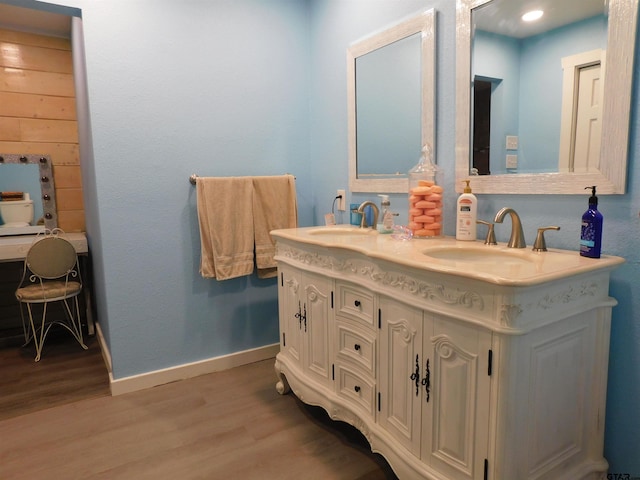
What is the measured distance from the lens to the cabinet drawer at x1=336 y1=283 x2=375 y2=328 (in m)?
1.54

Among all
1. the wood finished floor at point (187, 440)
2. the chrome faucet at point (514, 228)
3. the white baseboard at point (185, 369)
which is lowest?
the wood finished floor at point (187, 440)

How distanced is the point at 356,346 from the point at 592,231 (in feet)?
2.93

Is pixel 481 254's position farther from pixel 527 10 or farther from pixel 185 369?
pixel 185 369

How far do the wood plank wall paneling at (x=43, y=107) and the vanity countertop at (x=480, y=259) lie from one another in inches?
96.7

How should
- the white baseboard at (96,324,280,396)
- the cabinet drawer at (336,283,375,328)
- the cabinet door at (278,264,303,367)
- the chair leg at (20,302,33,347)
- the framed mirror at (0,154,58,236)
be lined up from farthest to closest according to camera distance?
the framed mirror at (0,154,58,236) < the chair leg at (20,302,33,347) < the white baseboard at (96,324,280,396) < the cabinet door at (278,264,303,367) < the cabinet drawer at (336,283,375,328)

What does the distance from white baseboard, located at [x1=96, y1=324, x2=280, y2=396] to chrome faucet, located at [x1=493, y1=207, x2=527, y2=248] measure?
69.8 inches

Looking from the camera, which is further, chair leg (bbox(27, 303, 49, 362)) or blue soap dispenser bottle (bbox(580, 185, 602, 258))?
chair leg (bbox(27, 303, 49, 362))

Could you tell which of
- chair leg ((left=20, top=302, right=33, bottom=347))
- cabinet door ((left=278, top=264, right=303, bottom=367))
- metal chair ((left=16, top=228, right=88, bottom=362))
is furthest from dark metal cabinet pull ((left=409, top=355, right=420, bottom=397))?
chair leg ((left=20, top=302, right=33, bottom=347))

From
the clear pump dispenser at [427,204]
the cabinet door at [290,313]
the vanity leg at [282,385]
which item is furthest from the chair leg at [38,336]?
the clear pump dispenser at [427,204]

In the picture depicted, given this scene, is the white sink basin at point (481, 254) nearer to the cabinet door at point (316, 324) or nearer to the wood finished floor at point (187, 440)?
the cabinet door at point (316, 324)

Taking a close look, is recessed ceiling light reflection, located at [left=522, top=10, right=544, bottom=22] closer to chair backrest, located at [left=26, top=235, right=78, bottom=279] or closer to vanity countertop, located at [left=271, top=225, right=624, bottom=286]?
vanity countertop, located at [left=271, top=225, right=624, bottom=286]

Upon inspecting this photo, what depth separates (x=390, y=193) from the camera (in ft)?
7.02

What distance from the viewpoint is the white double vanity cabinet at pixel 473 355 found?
42.6 inches

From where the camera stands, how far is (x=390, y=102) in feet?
6.86
